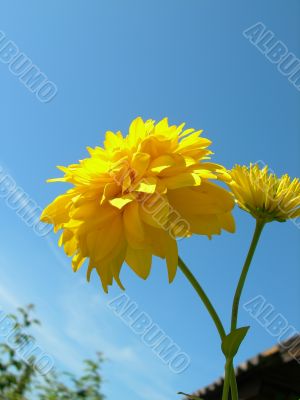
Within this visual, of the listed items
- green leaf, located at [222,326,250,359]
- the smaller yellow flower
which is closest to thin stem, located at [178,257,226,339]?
green leaf, located at [222,326,250,359]

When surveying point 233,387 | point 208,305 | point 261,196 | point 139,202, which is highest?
point 261,196

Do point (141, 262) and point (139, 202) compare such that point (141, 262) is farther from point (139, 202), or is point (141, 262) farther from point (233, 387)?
point (233, 387)

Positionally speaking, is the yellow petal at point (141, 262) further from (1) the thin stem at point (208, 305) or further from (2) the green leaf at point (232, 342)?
(2) the green leaf at point (232, 342)

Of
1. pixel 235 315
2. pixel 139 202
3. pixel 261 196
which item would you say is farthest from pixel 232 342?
pixel 261 196

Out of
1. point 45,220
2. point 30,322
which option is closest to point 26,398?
point 30,322

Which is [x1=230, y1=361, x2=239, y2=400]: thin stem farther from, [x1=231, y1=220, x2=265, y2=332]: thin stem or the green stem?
[x1=231, y1=220, x2=265, y2=332]: thin stem

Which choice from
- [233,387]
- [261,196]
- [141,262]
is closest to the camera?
[233,387]

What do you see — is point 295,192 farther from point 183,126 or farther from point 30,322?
point 30,322
